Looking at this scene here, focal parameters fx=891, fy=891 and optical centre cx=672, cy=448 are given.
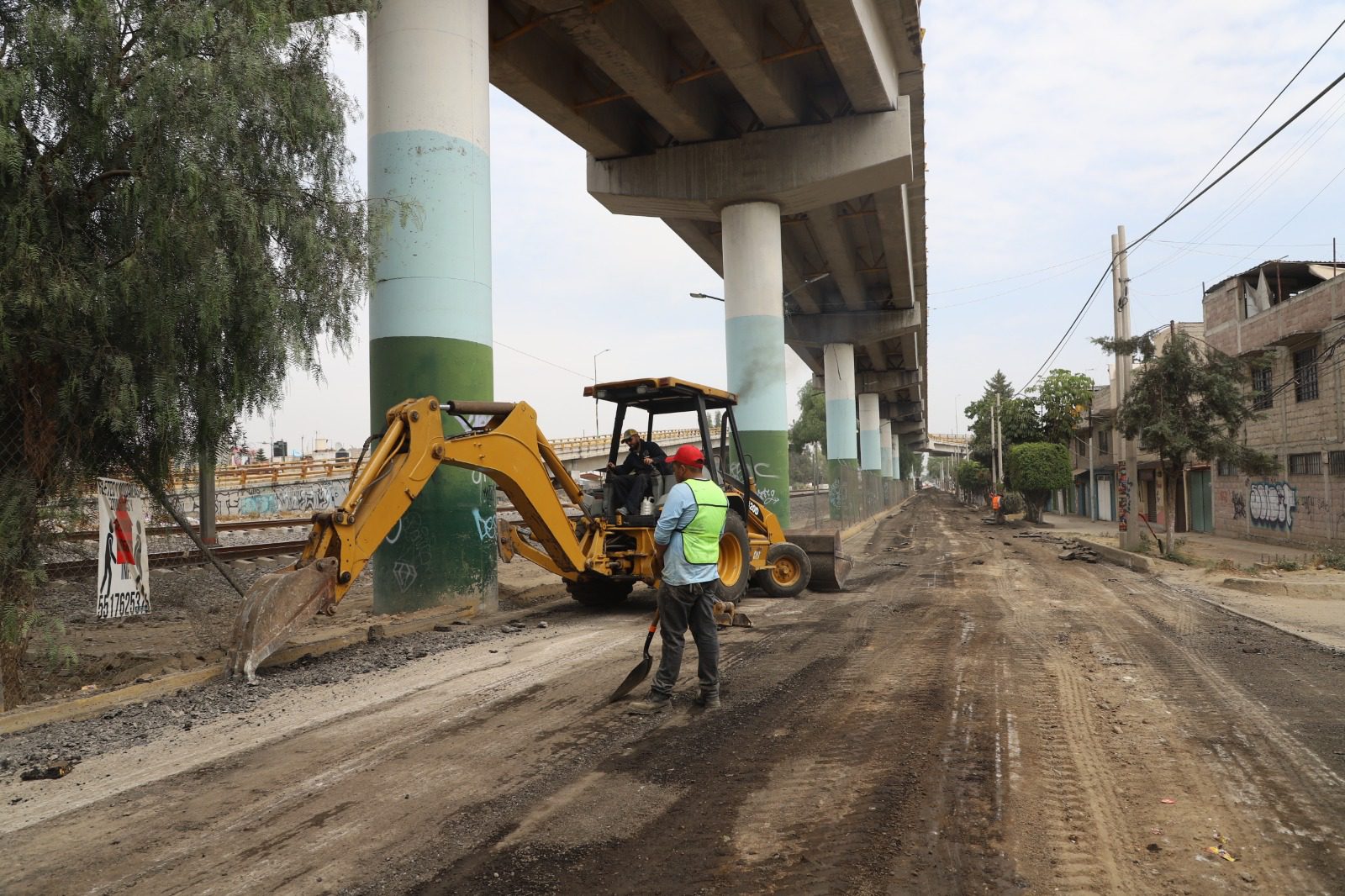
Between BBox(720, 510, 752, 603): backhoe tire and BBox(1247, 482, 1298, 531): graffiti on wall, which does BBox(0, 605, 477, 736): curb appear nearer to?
BBox(720, 510, 752, 603): backhoe tire

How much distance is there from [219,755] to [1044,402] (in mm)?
50443

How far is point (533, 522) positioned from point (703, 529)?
3582mm

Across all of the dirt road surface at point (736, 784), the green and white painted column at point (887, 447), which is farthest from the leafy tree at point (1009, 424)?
the dirt road surface at point (736, 784)

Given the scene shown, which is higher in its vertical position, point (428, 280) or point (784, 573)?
point (428, 280)

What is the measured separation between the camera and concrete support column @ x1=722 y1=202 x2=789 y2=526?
2355cm

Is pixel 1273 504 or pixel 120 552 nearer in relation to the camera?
pixel 120 552

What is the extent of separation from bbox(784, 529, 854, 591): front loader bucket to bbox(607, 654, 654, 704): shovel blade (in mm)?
8120

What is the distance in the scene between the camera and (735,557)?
11766 mm

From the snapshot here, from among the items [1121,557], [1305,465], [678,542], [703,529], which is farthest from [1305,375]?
[678,542]

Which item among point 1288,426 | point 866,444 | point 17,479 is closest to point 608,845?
point 17,479

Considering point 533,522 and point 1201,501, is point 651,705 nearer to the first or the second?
point 533,522

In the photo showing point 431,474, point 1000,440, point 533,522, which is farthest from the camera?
point 1000,440

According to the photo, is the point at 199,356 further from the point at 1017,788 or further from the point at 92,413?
the point at 1017,788

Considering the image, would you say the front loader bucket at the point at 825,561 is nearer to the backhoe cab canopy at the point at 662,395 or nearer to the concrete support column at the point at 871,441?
the backhoe cab canopy at the point at 662,395
